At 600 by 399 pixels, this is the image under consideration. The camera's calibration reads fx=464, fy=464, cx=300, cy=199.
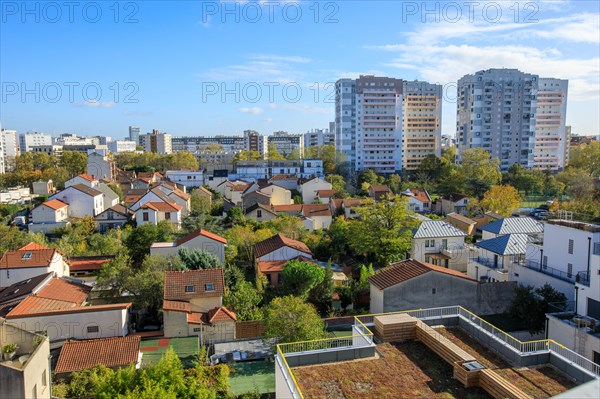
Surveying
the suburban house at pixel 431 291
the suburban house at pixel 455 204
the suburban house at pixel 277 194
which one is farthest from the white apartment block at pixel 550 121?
the suburban house at pixel 431 291

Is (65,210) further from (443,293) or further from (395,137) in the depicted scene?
(395,137)

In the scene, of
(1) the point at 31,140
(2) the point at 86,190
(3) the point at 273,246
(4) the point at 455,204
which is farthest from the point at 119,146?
→ (3) the point at 273,246

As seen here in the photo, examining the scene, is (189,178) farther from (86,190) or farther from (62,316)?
(62,316)

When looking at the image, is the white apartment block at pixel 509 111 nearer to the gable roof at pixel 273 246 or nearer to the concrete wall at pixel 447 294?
the gable roof at pixel 273 246

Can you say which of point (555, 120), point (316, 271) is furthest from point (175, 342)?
point (555, 120)

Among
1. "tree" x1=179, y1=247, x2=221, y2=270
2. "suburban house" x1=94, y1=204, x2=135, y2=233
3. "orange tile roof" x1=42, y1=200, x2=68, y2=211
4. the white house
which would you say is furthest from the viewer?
the white house

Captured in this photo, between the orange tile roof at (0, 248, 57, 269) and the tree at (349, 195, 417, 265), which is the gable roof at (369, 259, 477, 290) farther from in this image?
→ the orange tile roof at (0, 248, 57, 269)

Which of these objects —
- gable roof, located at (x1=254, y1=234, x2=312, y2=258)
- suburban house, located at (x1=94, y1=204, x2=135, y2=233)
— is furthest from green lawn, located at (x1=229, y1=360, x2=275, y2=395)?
suburban house, located at (x1=94, y1=204, x2=135, y2=233)
